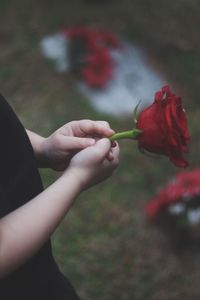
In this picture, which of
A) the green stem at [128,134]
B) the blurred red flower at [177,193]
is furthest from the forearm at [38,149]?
the blurred red flower at [177,193]

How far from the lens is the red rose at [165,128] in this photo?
1.42m

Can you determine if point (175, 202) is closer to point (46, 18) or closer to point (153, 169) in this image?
point (153, 169)

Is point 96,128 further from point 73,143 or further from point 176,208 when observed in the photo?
point 176,208

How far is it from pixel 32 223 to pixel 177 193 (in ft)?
5.30

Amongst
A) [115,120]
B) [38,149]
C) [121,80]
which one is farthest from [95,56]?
[38,149]

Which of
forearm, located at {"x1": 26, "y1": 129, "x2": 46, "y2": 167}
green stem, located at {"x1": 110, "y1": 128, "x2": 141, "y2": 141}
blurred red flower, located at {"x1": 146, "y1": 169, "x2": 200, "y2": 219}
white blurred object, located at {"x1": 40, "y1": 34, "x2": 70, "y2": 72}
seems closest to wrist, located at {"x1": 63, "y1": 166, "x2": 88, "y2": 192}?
green stem, located at {"x1": 110, "y1": 128, "x2": 141, "y2": 141}

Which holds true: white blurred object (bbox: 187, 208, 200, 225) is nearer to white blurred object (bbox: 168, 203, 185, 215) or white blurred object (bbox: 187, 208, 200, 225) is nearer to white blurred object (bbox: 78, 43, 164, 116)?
white blurred object (bbox: 168, 203, 185, 215)

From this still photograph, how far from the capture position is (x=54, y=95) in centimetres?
391

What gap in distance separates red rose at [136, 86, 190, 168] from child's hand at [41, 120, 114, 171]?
92 millimetres

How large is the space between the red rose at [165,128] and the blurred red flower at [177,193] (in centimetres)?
144

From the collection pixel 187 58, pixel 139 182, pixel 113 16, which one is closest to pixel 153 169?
pixel 139 182

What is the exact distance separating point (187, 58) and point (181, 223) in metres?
1.66

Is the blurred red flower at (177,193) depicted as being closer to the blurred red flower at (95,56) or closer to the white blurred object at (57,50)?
the blurred red flower at (95,56)

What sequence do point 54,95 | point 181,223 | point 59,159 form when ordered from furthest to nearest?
1. point 54,95
2. point 181,223
3. point 59,159
